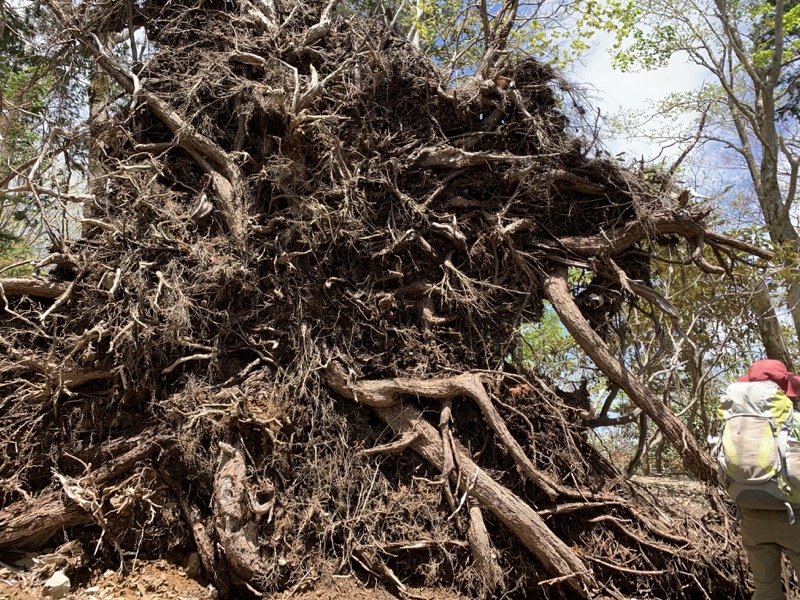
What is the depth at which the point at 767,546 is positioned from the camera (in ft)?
10.8

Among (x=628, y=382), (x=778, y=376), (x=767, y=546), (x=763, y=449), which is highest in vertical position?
(x=778, y=376)

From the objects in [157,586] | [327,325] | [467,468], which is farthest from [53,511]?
[467,468]

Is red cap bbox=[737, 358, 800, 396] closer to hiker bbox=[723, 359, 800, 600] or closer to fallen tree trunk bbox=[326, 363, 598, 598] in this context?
hiker bbox=[723, 359, 800, 600]

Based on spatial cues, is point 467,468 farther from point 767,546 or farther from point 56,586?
point 56,586

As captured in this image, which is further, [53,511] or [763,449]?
[53,511]

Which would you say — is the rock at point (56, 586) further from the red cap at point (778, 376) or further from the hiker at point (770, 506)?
the red cap at point (778, 376)

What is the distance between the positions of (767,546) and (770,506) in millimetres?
432

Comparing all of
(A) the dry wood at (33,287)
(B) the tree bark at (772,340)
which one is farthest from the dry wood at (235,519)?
(B) the tree bark at (772,340)


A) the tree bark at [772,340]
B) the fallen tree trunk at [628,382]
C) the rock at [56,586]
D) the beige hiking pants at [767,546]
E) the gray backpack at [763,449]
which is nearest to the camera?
the gray backpack at [763,449]

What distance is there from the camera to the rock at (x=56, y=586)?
363 cm

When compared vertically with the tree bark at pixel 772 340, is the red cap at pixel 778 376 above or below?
above

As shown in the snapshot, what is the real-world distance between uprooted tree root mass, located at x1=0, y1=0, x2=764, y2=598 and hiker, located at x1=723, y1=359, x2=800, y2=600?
37.7 inches

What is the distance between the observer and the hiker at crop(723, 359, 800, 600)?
10.1ft

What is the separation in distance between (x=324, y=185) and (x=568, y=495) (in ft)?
12.4
